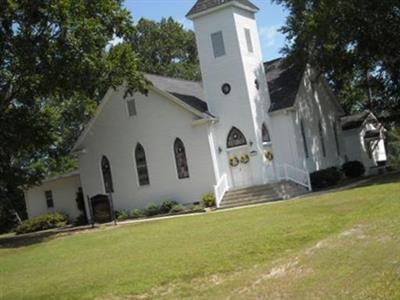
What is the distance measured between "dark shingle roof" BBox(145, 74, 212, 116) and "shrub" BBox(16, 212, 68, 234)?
11.1m

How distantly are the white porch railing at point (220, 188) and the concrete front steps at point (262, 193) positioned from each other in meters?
0.21

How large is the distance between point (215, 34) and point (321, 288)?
24.3 metres

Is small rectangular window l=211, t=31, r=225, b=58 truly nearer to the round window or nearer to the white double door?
the round window

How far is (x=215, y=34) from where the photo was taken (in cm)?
3188

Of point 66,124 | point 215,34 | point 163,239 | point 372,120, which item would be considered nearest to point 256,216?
point 163,239

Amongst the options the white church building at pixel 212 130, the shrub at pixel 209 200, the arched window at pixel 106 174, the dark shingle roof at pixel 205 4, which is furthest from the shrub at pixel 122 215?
the dark shingle roof at pixel 205 4

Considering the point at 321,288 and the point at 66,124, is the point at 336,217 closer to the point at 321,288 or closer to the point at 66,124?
the point at 321,288

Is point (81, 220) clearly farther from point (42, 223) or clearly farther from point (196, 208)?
point (196, 208)

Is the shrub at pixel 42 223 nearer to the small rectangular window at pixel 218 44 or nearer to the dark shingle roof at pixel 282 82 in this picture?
the small rectangular window at pixel 218 44

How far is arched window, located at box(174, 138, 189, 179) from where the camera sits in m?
31.8

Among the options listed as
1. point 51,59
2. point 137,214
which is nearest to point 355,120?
point 137,214

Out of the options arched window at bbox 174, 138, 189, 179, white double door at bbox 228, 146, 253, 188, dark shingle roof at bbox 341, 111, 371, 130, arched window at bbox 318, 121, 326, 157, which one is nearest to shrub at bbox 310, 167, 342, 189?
white double door at bbox 228, 146, 253, 188

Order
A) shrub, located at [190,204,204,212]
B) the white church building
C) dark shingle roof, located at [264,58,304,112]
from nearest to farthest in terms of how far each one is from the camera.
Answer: shrub, located at [190,204,204,212] → the white church building → dark shingle roof, located at [264,58,304,112]

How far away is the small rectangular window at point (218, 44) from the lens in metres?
31.8
